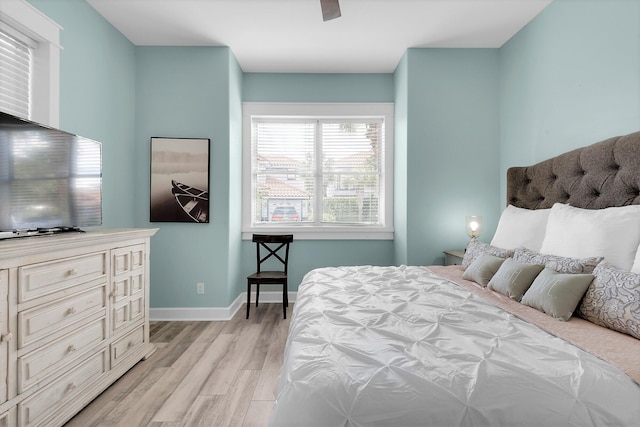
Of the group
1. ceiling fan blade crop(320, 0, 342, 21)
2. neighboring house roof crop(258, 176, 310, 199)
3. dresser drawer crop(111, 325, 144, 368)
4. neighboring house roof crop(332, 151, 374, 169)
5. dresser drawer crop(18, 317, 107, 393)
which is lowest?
dresser drawer crop(111, 325, 144, 368)

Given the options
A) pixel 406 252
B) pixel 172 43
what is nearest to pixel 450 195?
pixel 406 252

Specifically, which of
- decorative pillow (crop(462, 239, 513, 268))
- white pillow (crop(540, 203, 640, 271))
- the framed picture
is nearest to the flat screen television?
the framed picture

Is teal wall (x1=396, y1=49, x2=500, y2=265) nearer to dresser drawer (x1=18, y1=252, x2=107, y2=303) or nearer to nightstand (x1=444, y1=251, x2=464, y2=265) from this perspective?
nightstand (x1=444, y1=251, x2=464, y2=265)

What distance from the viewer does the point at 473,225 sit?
10.7ft

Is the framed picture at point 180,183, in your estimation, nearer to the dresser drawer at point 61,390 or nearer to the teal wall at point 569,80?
the dresser drawer at point 61,390

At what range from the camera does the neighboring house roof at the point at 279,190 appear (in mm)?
4203

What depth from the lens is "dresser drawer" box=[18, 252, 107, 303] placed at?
1.53 meters

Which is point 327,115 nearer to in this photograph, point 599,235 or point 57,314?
point 599,235

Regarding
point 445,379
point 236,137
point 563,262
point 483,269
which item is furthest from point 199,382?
point 236,137

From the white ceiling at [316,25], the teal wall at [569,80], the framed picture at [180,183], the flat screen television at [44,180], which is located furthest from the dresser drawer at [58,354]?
the teal wall at [569,80]

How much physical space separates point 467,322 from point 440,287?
1.92 ft

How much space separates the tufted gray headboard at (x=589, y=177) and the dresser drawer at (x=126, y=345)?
316 centimetres

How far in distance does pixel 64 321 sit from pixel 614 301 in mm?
2543

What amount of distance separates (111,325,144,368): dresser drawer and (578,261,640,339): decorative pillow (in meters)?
2.61
